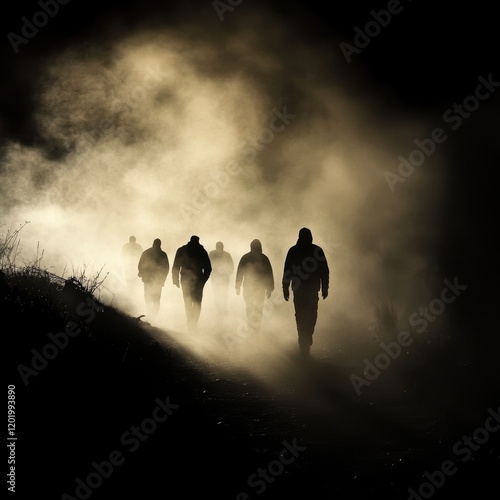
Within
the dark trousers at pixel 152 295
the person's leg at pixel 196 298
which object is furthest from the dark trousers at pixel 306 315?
the dark trousers at pixel 152 295

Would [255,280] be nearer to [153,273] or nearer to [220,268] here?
[220,268]

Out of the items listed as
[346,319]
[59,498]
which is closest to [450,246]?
[346,319]

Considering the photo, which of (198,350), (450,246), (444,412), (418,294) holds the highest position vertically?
(450,246)

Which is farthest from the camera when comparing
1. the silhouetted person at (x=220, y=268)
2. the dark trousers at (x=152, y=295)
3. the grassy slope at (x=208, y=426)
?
the silhouetted person at (x=220, y=268)

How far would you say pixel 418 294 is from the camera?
12.9 m

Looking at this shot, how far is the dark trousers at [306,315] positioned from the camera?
790 centimetres

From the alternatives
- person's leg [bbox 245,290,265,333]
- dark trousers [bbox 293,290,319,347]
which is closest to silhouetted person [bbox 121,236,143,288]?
person's leg [bbox 245,290,265,333]

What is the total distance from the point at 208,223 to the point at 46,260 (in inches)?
638

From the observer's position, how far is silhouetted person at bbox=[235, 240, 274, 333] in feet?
34.6

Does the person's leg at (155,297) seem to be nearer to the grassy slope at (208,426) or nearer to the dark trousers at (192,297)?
the dark trousers at (192,297)

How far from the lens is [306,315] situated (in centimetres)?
793

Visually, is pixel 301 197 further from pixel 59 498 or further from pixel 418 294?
pixel 59 498

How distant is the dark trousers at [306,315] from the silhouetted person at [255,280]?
8.09ft

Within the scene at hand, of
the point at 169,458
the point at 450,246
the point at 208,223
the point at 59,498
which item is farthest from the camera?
the point at 208,223
